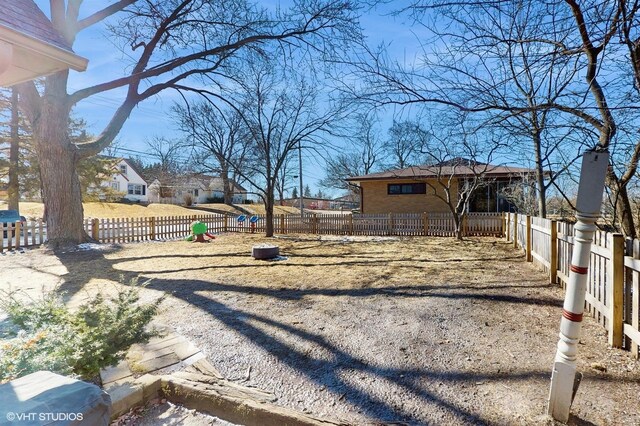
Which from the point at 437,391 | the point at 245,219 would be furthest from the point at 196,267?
the point at 245,219

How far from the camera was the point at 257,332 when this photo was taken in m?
3.43

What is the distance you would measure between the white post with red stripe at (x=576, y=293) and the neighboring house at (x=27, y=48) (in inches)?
175

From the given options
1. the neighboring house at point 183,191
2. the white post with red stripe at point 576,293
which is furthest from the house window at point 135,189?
the white post with red stripe at point 576,293

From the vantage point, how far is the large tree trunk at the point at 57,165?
9023 millimetres

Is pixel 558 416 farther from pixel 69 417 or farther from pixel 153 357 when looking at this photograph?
pixel 153 357

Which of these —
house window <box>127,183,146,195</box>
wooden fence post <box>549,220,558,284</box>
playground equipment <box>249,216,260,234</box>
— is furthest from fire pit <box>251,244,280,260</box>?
house window <box>127,183,146,195</box>

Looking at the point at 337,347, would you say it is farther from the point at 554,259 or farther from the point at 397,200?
the point at 397,200

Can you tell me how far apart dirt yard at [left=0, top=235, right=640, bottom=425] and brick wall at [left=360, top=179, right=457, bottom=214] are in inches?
476

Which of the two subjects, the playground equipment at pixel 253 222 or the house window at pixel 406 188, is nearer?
the playground equipment at pixel 253 222

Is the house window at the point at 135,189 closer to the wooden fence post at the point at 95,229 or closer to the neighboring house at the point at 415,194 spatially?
the wooden fence post at the point at 95,229

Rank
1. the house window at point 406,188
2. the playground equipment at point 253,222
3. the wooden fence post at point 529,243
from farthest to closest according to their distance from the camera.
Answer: the house window at point 406,188 → the playground equipment at point 253,222 → the wooden fence post at point 529,243

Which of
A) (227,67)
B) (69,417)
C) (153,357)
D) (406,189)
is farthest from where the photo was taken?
(406,189)

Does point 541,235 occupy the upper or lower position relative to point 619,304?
upper

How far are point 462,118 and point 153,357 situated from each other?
14.1 feet
